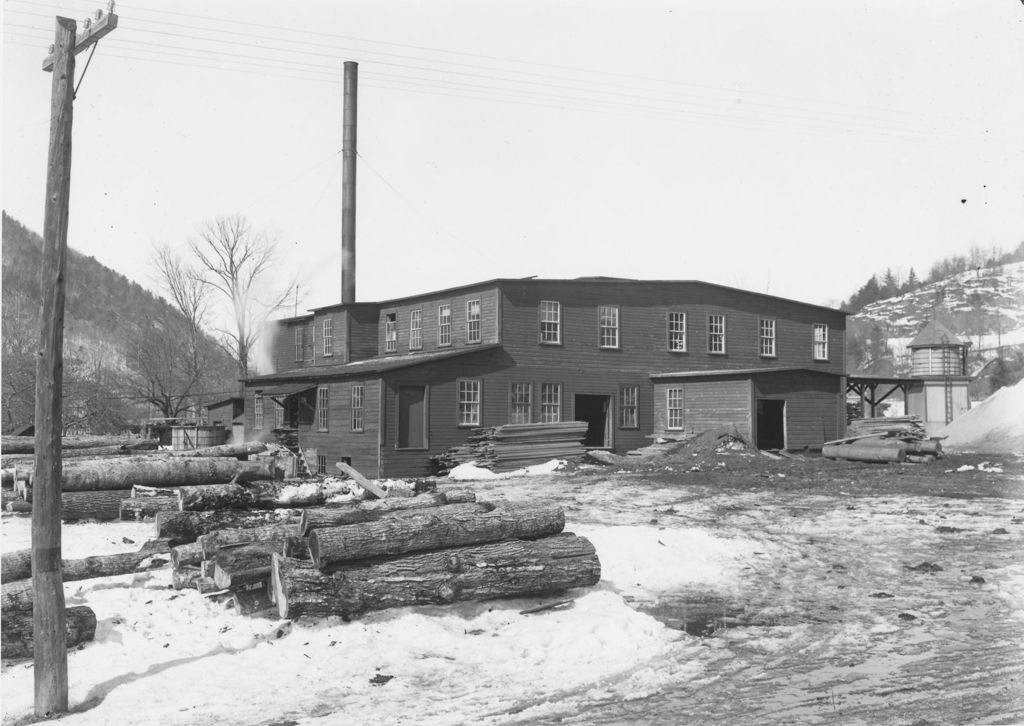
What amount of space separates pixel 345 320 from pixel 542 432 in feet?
43.0

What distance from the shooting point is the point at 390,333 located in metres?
38.2

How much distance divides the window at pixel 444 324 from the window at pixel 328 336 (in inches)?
304

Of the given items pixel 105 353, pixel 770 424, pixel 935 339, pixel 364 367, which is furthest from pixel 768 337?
pixel 105 353

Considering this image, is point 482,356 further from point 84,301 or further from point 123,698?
point 84,301

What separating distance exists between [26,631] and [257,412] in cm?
3279

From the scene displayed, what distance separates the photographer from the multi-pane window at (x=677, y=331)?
35.2 meters

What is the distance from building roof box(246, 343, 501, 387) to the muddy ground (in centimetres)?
827

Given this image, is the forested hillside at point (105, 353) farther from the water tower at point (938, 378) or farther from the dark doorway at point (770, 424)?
the water tower at point (938, 378)

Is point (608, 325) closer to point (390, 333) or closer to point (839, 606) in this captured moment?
point (390, 333)

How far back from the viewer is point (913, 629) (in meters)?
9.74

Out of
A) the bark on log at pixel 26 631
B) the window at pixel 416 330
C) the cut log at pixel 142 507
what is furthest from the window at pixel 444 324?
the bark on log at pixel 26 631

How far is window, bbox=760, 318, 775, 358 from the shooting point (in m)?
37.4

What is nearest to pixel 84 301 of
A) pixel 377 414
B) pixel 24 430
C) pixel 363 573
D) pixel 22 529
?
pixel 24 430

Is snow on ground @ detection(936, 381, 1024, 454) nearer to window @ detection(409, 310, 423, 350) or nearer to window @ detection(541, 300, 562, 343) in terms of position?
window @ detection(541, 300, 562, 343)
